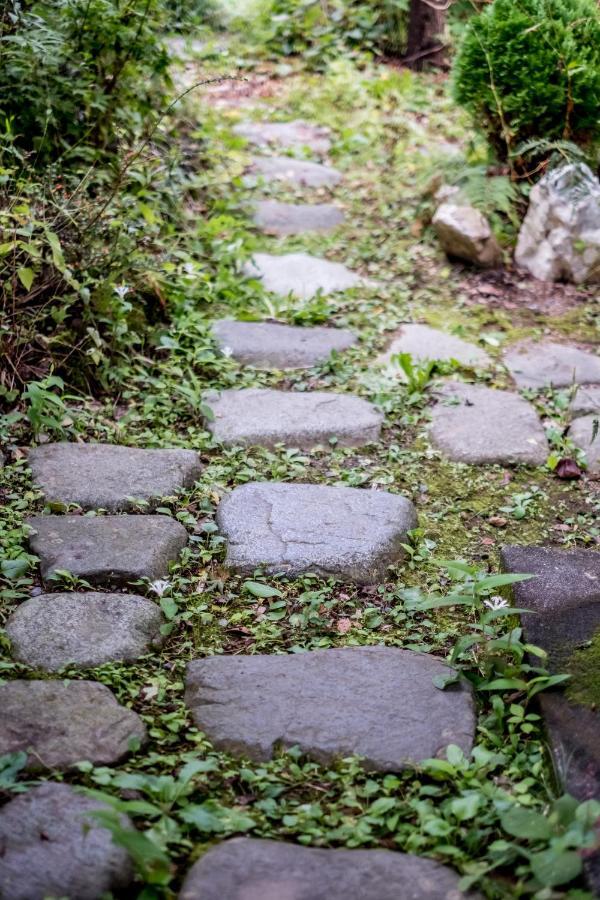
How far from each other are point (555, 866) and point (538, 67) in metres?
4.06

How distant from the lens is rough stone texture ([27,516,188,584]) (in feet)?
7.88

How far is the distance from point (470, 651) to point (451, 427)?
4.04 ft

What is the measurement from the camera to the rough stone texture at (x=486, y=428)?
10.4 ft

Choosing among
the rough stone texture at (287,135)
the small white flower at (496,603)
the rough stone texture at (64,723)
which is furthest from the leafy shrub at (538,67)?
the rough stone texture at (64,723)

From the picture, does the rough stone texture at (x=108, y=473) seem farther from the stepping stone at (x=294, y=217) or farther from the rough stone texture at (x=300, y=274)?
the stepping stone at (x=294, y=217)

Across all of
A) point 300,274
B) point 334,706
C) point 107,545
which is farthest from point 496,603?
point 300,274

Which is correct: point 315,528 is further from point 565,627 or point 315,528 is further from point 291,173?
point 291,173

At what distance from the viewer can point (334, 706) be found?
6.57 ft

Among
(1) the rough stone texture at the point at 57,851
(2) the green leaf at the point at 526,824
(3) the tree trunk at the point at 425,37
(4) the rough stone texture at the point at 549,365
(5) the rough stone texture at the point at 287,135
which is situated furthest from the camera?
(3) the tree trunk at the point at 425,37

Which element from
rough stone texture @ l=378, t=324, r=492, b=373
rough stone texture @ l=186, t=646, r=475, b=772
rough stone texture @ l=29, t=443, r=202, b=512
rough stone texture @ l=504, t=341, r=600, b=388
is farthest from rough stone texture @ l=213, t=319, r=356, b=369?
rough stone texture @ l=186, t=646, r=475, b=772

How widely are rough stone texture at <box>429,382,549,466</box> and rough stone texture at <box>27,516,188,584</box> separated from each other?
1.10 m

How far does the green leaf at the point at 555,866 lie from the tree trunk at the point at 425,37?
7639mm

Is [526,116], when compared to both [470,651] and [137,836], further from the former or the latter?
[137,836]

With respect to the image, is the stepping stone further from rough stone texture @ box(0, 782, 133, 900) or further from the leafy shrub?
rough stone texture @ box(0, 782, 133, 900)
